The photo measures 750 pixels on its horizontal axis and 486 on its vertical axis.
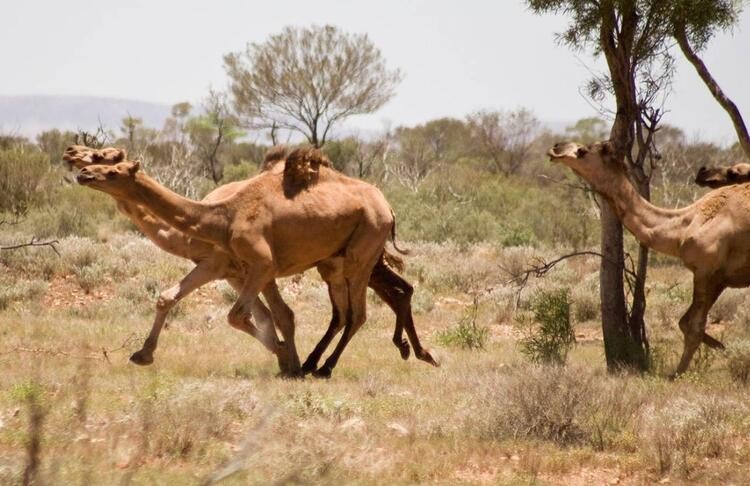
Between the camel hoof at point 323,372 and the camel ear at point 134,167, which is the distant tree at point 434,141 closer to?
the camel hoof at point 323,372

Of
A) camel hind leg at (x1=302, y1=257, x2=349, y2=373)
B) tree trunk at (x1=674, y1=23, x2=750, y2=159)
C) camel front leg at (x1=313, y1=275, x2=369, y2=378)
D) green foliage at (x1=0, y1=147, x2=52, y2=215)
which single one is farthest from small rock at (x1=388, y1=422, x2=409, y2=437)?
green foliage at (x1=0, y1=147, x2=52, y2=215)

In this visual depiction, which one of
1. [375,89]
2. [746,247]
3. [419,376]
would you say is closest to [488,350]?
[419,376]

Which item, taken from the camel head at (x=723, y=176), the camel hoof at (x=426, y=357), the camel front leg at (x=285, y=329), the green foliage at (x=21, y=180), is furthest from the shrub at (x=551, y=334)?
the green foliage at (x=21, y=180)

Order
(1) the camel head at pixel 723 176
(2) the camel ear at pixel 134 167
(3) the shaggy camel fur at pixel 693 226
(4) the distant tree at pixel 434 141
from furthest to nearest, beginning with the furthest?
(4) the distant tree at pixel 434 141, (1) the camel head at pixel 723 176, (3) the shaggy camel fur at pixel 693 226, (2) the camel ear at pixel 134 167

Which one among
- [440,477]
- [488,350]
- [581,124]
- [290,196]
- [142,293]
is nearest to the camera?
[440,477]

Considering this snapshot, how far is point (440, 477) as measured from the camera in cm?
709

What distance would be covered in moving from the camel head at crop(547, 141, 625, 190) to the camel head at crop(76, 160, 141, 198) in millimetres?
4039

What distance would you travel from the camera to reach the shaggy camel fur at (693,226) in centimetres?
1070

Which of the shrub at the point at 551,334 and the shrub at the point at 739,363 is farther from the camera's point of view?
the shrub at the point at 551,334

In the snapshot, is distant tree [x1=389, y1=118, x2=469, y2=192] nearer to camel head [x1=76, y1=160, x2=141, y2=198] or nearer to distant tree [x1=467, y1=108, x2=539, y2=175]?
distant tree [x1=467, y1=108, x2=539, y2=175]

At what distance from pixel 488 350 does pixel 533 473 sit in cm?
615

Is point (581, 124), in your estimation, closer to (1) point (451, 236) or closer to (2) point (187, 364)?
(1) point (451, 236)

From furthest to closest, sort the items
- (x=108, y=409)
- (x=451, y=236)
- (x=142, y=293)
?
(x=451, y=236) → (x=142, y=293) → (x=108, y=409)

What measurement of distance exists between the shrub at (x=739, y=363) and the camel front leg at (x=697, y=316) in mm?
401
